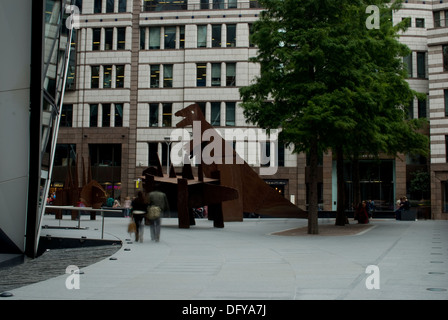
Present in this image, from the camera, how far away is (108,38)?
50875 millimetres

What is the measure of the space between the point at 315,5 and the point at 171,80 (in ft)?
101

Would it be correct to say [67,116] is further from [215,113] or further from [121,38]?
[215,113]

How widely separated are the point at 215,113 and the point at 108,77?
10.9 metres

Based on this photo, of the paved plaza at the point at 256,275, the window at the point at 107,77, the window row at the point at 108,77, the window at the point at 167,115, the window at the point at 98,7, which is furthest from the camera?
the window at the point at 98,7

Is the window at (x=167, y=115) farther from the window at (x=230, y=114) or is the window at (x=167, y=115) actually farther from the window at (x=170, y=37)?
the window at (x=170, y=37)

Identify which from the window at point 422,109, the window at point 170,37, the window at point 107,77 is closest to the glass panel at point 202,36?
the window at point 170,37

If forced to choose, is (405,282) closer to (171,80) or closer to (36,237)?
(36,237)

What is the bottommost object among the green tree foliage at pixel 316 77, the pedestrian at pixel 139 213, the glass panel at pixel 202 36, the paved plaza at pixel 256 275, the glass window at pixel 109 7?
the paved plaza at pixel 256 275

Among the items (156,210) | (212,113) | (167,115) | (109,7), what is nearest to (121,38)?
(109,7)

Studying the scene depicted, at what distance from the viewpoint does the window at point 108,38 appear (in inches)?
2000

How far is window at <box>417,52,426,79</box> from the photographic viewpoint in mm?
45406

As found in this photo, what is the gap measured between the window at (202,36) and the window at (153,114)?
6904 mm

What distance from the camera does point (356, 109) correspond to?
65.8 ft
